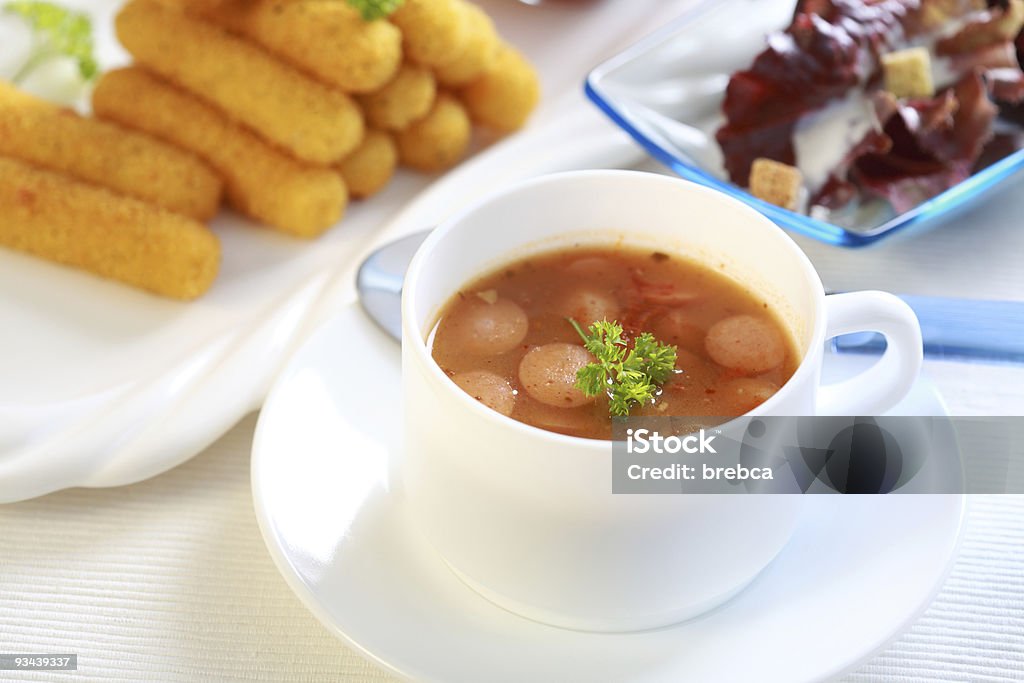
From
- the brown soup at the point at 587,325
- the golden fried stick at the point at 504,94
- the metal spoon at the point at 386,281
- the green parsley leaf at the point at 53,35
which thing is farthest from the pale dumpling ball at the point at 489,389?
the green parsley leaf at the point at 53,35

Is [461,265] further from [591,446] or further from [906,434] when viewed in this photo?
[906,434]

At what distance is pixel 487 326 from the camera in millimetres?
1174

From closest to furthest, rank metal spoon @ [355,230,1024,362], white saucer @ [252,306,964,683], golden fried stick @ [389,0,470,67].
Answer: white saucer @ [252,306,964,683] < metal spoon @ [355,230,1024,362] < golden fried stick @ [389,0,470,67]

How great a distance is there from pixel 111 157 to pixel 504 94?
66 cm

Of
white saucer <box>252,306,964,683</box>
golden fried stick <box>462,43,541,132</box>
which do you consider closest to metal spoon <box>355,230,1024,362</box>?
white saucer <box>252,306,964,683</box>

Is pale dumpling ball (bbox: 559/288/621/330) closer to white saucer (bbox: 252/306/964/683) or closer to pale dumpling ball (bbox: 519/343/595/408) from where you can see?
pale dumpling ball (bbox: 519/343/595/408)

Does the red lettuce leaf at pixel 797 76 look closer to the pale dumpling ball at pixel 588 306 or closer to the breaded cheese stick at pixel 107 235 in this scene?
the pale dumpling ball at pixel 588 306

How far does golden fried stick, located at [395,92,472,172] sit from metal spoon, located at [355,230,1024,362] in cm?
58

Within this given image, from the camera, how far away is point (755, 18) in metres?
2.02

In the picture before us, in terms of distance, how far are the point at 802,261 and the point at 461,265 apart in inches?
13.9

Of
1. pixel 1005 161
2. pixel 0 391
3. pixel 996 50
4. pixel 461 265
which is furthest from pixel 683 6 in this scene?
pixel 0 391

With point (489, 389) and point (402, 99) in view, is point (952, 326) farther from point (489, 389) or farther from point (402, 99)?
point (402, 99)

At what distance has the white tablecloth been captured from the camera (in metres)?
1.18

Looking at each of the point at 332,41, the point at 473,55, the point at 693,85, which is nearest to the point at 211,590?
the point at 332,41
